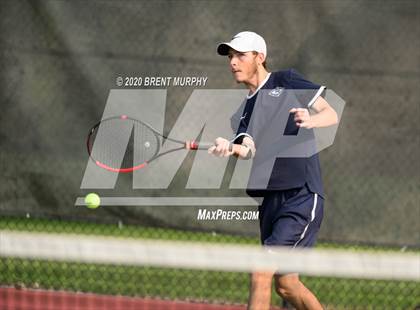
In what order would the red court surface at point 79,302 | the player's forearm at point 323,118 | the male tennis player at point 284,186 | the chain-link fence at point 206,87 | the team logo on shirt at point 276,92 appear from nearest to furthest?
the player's forearm at point 323,118 < the male tennis player at point 284,186 < the team logo on shirt at point 276,92 < the red court surface at point 79,302 < the chain-link fence at point 206,87

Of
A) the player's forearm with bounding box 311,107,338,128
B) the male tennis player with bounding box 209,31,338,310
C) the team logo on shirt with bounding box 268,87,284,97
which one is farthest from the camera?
the team logo on shirt with bounding box 268,87,284,97

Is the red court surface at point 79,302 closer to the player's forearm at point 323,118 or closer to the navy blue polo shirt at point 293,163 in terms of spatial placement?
the navy blue polo shirt at point 293,163

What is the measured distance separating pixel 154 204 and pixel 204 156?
1.44 feet

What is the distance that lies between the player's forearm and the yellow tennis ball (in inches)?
85.0

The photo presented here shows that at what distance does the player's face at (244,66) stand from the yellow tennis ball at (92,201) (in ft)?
6.17

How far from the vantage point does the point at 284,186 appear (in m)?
4.41

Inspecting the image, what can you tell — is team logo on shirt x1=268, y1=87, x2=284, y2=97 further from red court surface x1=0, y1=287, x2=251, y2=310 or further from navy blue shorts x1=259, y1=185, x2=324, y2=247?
red court surface x1=0, y1=287, x2=251, y2=310

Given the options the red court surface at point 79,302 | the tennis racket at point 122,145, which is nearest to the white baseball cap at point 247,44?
the tennis racket at point 122,145

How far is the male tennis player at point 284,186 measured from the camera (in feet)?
14.2

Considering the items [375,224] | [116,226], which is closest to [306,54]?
[375,224]

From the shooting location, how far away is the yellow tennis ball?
6.07 meters

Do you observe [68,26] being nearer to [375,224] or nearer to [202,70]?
[202,70]

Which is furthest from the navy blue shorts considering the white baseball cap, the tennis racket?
the tennis racket

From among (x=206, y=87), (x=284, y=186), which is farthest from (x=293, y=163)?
(x=206, y=87)
